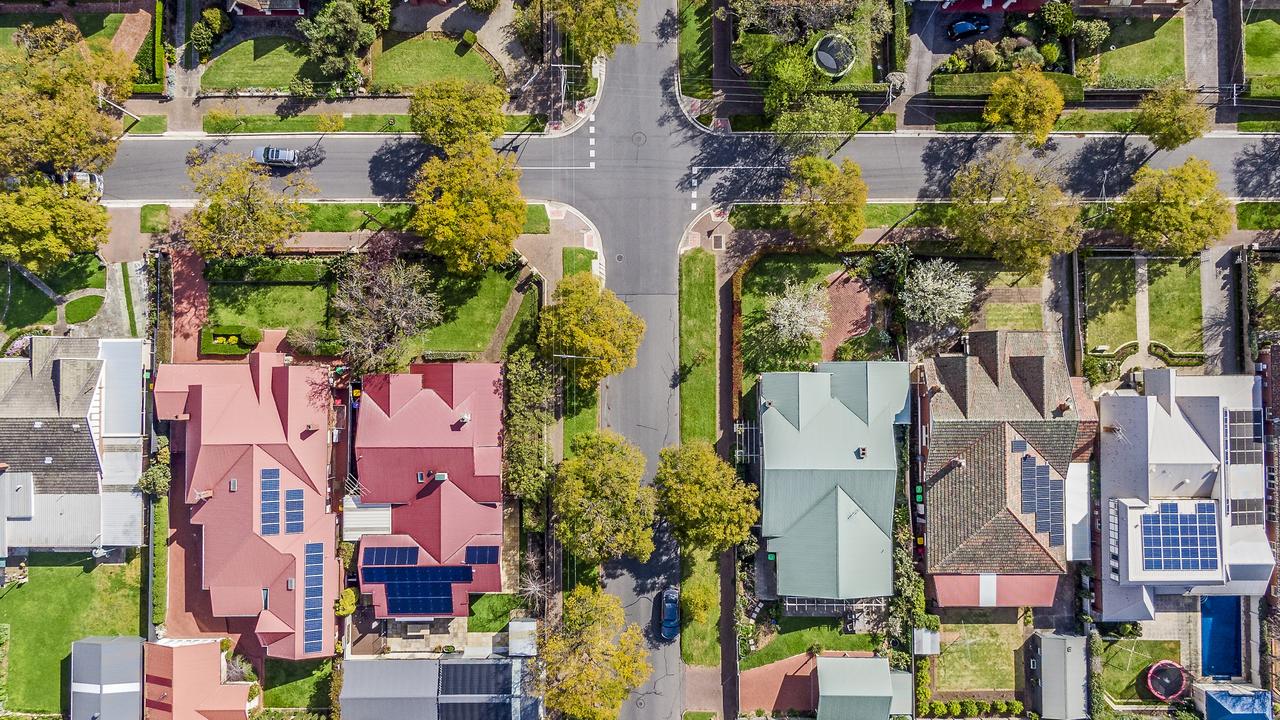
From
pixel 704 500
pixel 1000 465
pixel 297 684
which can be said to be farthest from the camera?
pixel 297 684

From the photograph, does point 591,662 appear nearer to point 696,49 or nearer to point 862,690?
point 862,690

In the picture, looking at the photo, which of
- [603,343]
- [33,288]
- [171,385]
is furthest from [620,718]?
[33,288]

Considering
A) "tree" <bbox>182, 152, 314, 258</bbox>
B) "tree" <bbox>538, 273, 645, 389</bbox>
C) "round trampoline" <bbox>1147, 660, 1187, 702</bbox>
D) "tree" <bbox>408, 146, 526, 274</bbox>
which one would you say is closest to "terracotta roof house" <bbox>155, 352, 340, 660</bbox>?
"tree" <bbox>182, 152, 314, 258</bbox>

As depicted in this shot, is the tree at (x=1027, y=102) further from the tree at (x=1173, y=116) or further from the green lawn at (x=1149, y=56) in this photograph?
the green lawn at (x=1149, y=56)

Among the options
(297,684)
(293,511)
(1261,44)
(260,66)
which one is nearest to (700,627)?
(297,684)

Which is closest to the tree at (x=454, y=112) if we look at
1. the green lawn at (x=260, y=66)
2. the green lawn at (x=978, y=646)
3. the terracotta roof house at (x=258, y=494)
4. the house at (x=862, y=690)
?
the green lawn at (x=260, y=66)

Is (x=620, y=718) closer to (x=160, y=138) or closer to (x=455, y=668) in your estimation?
(x=455, y=668)
